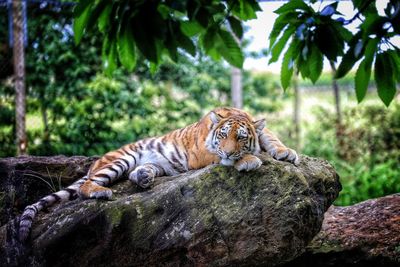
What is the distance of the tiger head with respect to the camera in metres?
4.31

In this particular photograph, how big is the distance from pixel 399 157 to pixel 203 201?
6073mm

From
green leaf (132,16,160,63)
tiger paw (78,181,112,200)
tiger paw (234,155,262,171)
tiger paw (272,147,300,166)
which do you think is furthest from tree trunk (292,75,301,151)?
green leaf (132,16,160,63)

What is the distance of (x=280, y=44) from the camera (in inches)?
90.7

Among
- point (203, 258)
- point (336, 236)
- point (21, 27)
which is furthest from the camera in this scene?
point (21, 27)

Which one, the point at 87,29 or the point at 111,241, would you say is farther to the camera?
the point at 111,241

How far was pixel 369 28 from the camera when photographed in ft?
6.11

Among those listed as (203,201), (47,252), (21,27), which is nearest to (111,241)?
(47,252)

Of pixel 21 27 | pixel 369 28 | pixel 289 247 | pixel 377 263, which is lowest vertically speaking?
pixel 377 263

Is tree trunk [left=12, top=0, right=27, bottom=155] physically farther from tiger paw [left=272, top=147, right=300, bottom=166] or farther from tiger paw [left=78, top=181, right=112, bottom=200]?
tiger paw [left=272, top=147, right=300, bottom=166]

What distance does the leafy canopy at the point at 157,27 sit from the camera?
1.75 meters

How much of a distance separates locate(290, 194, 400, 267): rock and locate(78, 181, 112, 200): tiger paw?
177 centimetres

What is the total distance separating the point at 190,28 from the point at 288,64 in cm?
60

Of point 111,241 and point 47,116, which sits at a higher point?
point 47,116

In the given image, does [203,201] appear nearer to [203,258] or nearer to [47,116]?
[203,258]
